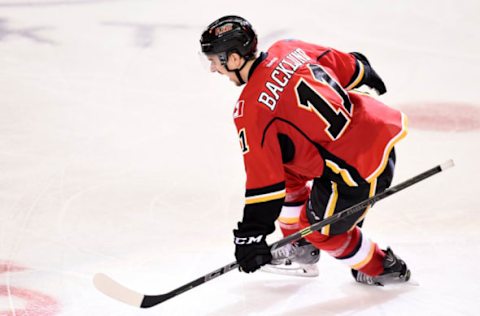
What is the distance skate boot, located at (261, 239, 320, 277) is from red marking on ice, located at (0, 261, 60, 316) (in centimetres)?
84

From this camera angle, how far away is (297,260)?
2.98 m

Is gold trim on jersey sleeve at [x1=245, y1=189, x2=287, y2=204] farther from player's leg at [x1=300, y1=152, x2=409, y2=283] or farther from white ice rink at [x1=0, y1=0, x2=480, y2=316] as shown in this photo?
white ice rink at [x1=0, y1=0, x2=480, y2=316]

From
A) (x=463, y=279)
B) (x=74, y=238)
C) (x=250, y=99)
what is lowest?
(x=74, y=238)

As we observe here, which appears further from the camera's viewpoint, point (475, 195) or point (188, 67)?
point (188, 67)

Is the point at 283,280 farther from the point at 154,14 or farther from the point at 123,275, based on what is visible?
the point at 154,14

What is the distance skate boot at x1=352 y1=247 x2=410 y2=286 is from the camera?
9.18 feet

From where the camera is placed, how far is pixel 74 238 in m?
3.16

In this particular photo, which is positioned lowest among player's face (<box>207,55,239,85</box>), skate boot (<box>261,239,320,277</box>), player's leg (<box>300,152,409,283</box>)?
skate boot (<box>261,239,320,277</box>)

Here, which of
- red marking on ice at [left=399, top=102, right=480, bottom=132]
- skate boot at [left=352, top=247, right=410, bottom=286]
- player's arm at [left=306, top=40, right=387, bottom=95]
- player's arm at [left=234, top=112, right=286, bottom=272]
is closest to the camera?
player's arm at [left=234, top=112, right=286, bottom=272]

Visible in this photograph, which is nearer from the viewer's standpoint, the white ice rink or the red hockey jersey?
the red hockey jersey

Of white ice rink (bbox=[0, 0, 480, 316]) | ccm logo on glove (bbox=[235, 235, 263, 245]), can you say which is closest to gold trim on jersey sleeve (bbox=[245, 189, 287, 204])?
ccm logo on glove (bbox=[235, 235, 263, 245])

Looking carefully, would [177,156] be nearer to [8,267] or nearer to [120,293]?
[8,267]

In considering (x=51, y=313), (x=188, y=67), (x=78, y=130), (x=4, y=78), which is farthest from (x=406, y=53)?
(x=51, y=313)

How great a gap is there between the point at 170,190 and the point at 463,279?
138 centimetres
